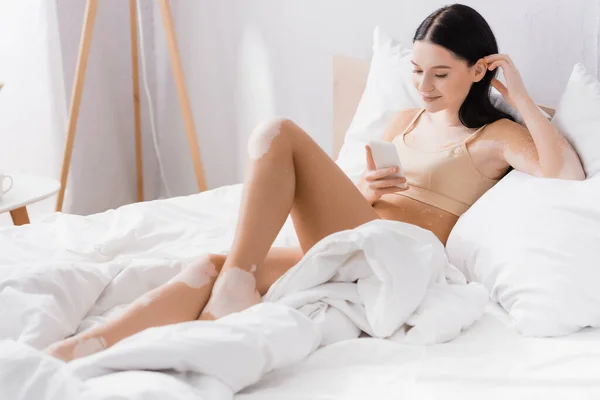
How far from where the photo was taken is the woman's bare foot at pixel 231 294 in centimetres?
128

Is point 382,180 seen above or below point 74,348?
above

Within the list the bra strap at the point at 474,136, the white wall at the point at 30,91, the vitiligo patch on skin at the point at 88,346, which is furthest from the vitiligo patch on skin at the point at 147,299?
the white wall at the point at 30,91

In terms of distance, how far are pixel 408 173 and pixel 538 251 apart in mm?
436

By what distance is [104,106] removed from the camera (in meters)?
2.90

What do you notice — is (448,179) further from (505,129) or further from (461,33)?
(461,33)

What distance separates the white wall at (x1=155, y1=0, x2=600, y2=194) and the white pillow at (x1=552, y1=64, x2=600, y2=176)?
0.17 meters

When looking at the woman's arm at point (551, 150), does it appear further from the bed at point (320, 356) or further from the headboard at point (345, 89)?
the headboard at point (345, 89)

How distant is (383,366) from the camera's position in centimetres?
113

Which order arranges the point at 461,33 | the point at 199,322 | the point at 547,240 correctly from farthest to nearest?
the point at 461,33 < the point at 547,240 < the point at 199,322

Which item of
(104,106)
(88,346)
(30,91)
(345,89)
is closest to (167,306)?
(88,346)

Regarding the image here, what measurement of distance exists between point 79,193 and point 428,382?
2.05 meters

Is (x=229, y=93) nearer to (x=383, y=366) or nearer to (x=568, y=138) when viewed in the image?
(x=568, y=138)

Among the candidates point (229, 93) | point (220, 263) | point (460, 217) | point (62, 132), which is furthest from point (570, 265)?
point (62, 132)

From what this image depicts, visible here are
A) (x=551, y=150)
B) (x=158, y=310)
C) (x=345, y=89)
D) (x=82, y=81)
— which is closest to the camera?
(x=158, y=310)
